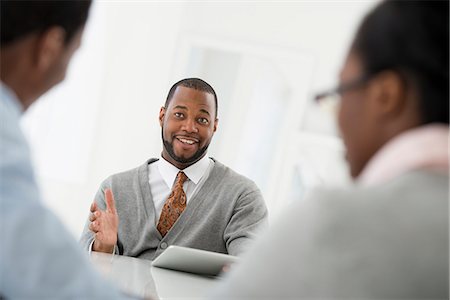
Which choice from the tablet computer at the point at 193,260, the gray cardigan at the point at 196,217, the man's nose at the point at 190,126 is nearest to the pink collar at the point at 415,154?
the tablet computer at the point at 193,260

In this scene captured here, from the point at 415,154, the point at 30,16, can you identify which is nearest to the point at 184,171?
the point at 30,16

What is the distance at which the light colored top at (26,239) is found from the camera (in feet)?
3.18

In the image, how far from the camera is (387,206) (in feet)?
3.06

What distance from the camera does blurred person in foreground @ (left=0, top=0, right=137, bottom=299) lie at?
0.97 m

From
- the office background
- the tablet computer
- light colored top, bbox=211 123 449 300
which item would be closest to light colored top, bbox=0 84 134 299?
light colored top, bbox=211 123 449 300

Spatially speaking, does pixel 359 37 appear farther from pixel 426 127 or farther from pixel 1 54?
pixel 1 54

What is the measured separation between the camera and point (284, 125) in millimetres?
5879

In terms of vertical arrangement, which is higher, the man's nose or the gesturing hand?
the man's nose

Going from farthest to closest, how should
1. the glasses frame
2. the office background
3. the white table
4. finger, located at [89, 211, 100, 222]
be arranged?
the office background
finger, located at [89, 211, 100, 222]
the white table
the glasses frame

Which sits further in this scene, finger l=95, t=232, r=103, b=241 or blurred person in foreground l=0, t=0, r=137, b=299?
finger l=95, t=232, r=103, b=241

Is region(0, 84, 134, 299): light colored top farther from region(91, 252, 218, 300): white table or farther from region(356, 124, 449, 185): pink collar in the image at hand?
region(91, 252, 218, 300): white table

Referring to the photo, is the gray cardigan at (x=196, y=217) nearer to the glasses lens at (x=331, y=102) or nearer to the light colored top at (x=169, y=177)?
the light colored top at (x=169, y=177)

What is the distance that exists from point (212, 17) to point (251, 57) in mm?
525

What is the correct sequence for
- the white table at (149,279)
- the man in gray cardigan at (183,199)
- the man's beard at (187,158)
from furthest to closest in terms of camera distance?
the man's beard at (187,158) < the man in gray cardigan at (183,199) < the white table at (149,279)
